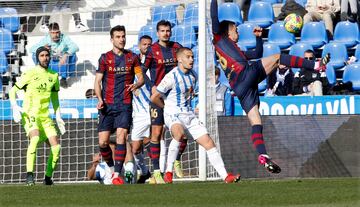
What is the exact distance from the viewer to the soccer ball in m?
20.2

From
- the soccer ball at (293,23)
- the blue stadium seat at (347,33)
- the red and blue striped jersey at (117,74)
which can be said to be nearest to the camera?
the red and blue striped jersey at (117,74)

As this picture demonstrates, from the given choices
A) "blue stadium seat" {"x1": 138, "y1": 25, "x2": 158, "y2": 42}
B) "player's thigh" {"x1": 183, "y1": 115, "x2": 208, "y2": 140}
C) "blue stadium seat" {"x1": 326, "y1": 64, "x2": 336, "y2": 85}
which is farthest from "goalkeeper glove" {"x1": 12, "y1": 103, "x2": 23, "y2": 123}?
"blue stadium seat" {"x1": 326, "y1": 64, "x2": 336, "y2": 85}

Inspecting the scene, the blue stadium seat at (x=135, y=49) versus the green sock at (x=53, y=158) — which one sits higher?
the blue stadium seat at (x=135, y=49)

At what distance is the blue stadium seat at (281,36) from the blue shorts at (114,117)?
7154mm

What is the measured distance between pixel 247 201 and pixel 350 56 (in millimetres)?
11296

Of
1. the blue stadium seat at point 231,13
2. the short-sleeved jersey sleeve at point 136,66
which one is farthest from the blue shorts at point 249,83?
the blue stadium seat at point 231,13

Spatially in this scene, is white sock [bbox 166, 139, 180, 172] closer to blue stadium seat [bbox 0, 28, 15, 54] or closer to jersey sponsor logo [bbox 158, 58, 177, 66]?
jersey sponsor logo [bbox 158, 58, 177, 66]

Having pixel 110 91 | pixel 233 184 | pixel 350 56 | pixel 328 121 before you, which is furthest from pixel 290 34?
pixel 233 184

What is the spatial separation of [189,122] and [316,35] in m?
7.52

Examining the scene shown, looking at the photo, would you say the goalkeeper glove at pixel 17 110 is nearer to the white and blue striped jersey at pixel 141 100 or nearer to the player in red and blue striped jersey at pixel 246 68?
the white and blue striped jersey at pixel 141 100

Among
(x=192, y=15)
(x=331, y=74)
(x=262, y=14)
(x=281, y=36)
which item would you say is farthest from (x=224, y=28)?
(x=262, y=14)

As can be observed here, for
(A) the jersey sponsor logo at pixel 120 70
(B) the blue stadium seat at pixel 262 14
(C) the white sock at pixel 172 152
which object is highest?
(B) the blue stadium seat at pixel 262 14

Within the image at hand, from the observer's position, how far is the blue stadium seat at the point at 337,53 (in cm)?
1944

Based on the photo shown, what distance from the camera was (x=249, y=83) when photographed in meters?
12.8
